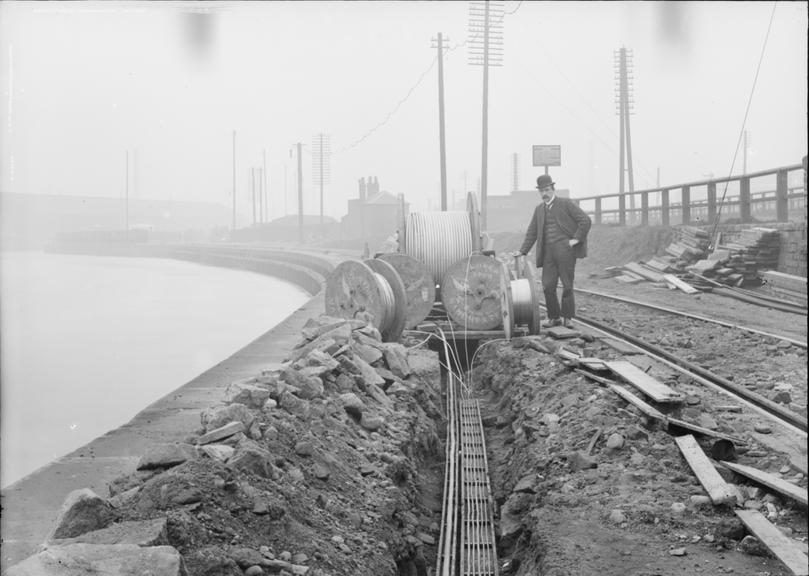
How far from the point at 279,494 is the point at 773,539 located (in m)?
2.41

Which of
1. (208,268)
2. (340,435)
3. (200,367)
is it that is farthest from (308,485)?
(208,268)

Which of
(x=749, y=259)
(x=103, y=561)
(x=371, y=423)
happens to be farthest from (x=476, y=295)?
(x=103, y=561)

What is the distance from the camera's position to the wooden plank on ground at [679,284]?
25.9 feet

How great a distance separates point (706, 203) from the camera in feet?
47.3

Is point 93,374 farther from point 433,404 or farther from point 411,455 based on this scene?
point 411,455

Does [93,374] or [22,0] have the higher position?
[22,0]

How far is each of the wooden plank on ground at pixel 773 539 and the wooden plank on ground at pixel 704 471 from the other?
21 centimetres

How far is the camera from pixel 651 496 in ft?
15.0

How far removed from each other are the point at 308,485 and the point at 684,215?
13.0m

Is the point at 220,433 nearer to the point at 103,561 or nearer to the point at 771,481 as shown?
the point at 103,561

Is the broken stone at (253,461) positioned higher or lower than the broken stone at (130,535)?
higher

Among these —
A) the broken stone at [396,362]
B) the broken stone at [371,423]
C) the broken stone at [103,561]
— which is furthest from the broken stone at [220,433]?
the broken stone at [396,362]

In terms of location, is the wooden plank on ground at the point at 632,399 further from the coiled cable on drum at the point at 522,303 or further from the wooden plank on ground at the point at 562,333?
the coiled cable on drum at the point at 522,303

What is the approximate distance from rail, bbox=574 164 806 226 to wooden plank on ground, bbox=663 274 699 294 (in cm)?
67
